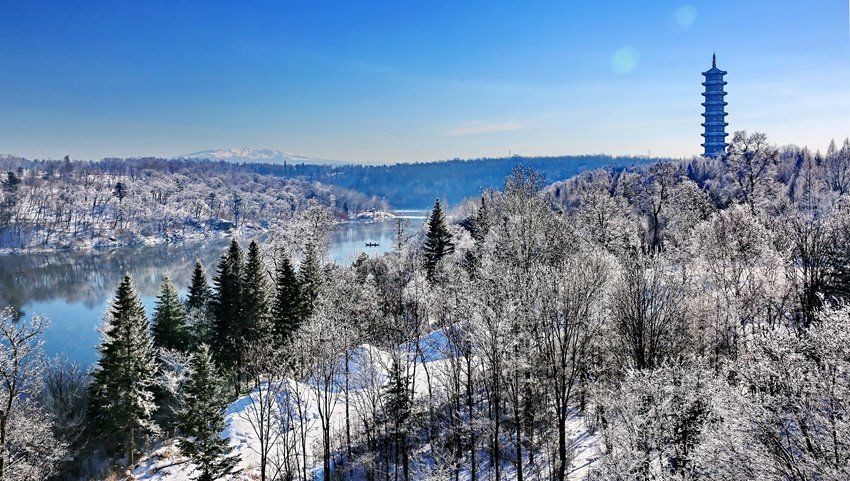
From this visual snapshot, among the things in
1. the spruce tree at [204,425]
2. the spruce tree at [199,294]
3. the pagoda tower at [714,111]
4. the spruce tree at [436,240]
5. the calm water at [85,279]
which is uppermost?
the pagoda tower at [714,111]

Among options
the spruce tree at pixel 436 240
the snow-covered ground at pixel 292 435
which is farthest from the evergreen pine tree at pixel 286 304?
the spruce tree at pixel 436 240

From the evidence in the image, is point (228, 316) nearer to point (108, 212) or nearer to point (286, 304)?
point (286, 304)

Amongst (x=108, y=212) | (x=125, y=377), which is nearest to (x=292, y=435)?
(x=125, y=377)

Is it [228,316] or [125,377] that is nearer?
[125,377]

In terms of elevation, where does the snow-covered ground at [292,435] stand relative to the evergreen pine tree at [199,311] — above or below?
below

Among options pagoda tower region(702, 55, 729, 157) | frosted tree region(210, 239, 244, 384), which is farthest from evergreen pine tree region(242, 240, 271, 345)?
pagoda tower region(702, 55, 729, 157)

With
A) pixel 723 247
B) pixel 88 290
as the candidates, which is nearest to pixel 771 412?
pixel 723 247

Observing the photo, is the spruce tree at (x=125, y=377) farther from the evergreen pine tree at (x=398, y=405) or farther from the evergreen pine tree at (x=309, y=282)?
the evergreen pine tree at (x=398, y=405)
